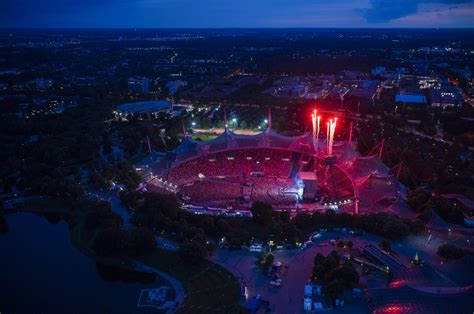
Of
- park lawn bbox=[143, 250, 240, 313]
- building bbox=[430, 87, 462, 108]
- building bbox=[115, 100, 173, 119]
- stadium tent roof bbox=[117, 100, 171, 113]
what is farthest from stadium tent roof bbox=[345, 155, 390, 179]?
building bbox=[430, 87, 462, 108]

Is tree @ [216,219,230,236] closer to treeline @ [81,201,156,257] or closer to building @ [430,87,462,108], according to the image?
treeline @ [81,201,156,257]

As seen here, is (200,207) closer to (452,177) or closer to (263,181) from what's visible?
(263,181)

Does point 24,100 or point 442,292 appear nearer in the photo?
point 442,292

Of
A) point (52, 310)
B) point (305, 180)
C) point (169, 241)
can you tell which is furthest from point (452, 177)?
point (52, 310)

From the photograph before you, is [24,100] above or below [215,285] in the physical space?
above

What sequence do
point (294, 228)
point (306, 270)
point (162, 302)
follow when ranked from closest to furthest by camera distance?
point (162, 302) → point (306, 270) → point (294, 228)

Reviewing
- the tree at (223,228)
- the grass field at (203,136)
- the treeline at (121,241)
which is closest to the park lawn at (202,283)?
the treeline at (121,241)
